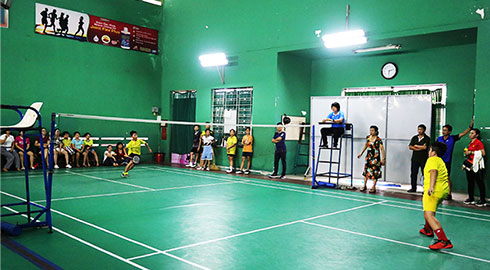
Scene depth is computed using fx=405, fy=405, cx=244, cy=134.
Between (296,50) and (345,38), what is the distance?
2.50 metres

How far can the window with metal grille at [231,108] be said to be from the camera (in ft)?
54.3

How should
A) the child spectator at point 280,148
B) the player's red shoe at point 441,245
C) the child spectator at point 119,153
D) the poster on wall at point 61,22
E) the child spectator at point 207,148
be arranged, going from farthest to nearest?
the child spectator at point 119,153 < the child spectator at point 207,148 < the poster on wall at point 61,22 < the child spectator at point 280,148 < the player's red shoe at point 441,245

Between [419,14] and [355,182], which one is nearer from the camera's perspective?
[419,14]

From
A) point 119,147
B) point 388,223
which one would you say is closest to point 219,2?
point 119,147

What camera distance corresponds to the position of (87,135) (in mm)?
16656

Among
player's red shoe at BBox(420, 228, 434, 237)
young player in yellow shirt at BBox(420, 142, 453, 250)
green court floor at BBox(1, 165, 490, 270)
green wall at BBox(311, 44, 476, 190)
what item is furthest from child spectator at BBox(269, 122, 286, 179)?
young player in yellow shirt at BBox(420, 142, 453, 250)

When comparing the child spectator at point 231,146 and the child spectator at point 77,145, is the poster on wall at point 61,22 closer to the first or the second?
the child spectator at point 77,145

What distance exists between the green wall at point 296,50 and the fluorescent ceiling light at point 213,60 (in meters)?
0.76

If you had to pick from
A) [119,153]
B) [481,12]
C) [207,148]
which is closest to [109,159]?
[119,153]

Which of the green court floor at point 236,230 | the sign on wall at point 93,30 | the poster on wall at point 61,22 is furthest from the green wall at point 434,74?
the poster on wall at point 61,22

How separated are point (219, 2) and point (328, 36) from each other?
6.38 m

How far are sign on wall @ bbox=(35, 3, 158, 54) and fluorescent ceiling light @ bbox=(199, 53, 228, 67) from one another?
3.84 metres

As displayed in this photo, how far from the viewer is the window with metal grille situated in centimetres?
1655

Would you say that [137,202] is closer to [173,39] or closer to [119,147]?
[119,147]
